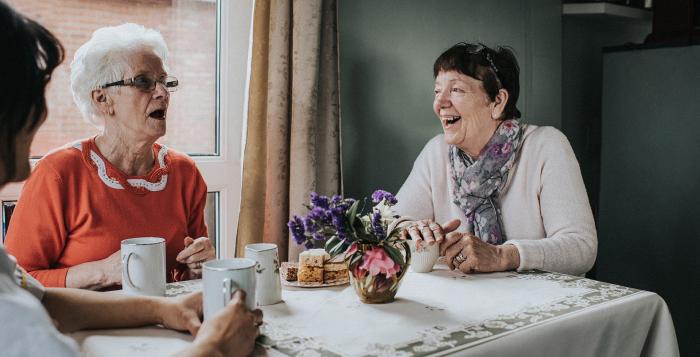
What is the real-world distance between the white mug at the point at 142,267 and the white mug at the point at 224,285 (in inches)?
9.0

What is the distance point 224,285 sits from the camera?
106cm

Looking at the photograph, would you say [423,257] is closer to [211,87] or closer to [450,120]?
[450,120]

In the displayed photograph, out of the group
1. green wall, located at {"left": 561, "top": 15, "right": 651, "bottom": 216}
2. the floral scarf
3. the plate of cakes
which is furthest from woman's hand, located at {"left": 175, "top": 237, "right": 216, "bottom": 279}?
green wall, located at {"left": 561, "top": 15, "right": 651, "bottom": 216}

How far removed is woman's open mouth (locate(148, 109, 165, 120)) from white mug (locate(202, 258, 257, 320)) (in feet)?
2.62

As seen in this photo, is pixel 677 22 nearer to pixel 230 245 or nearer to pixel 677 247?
pixel 677 247

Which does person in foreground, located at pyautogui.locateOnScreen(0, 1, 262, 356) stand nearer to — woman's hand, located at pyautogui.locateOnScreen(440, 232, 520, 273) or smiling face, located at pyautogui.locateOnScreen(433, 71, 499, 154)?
woman's hand, located at pyautogui.locateOnScreen(440, 232, 520, 273)

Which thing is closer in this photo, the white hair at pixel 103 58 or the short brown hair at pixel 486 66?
the white hair at pixel 103 58

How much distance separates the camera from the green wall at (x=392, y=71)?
2506mm

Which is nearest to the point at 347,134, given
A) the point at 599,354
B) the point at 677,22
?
the point at 599,354

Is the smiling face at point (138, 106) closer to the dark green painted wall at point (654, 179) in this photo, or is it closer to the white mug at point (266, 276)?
the white mug at point (266, 276)

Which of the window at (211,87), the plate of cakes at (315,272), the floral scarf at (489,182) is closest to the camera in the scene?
the plate of cakes at (315,272)

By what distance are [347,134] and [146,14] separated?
2.82 ft

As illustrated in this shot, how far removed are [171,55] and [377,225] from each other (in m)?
1.29

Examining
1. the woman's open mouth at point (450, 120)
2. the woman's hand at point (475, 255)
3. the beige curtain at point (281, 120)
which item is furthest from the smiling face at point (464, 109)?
the woman's hand at point (475, 255)
